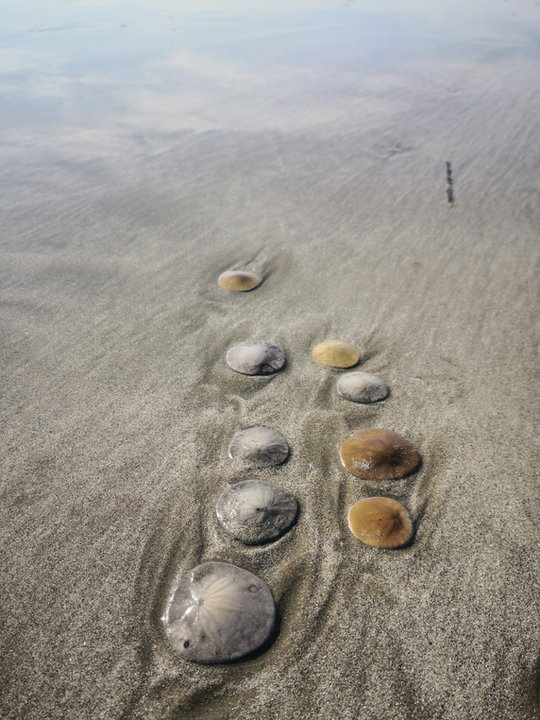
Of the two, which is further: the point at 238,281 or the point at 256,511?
the point at 238,281

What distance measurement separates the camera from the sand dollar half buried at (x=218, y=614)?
5.85 ft

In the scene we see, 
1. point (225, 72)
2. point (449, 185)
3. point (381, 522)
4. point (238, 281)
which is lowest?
point (381, 522)

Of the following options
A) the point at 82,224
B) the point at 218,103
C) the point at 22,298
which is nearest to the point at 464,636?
the point at 22,298

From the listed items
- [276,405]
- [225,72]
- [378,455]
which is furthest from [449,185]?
[225,72]

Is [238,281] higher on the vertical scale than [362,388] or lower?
higher

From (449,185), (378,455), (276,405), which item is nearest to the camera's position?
(378,455)

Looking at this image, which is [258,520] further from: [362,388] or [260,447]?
[362,388]

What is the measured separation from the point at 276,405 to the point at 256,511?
779 mm

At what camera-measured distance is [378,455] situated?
2514 mm

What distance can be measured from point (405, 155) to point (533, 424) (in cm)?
439

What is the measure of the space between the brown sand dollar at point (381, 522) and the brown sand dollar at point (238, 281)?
2085 millimetres

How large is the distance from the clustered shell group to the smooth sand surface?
0.06 m

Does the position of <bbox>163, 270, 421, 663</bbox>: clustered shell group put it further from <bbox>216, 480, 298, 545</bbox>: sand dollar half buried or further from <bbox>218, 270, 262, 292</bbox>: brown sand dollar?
<bbox>218, 270, 262, 292</bbox>: brown sand dollar

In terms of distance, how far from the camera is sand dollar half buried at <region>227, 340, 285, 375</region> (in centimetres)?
309
